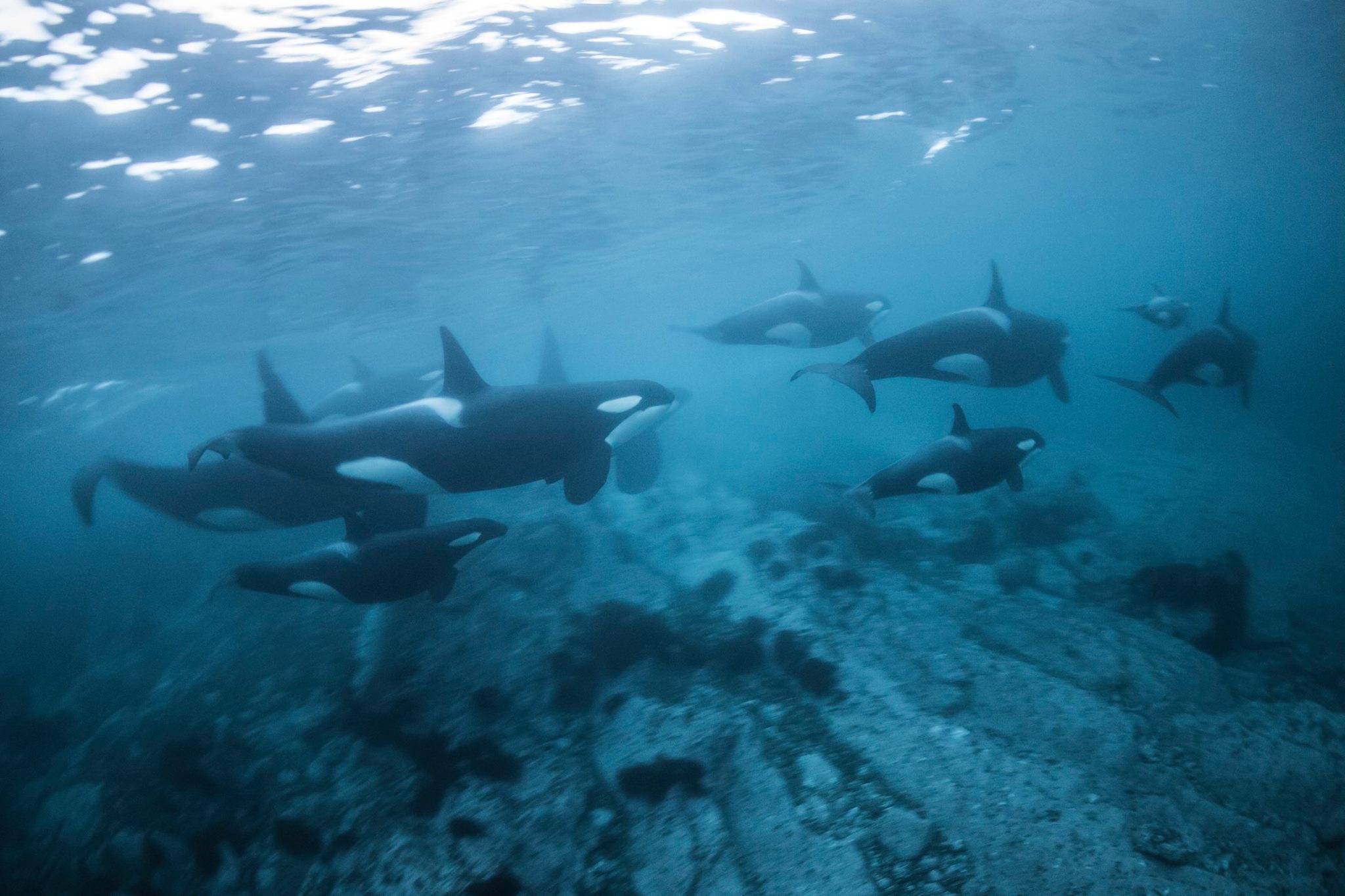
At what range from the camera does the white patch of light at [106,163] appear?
10156mm

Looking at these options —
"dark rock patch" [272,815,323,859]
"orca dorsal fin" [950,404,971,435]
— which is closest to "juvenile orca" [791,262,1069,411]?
"orca dorsal fin" [950,404,971,435]

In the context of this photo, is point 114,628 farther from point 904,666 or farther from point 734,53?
point 734,53

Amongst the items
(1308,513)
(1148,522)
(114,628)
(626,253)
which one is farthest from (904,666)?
(626,253)

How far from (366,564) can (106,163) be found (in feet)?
34.0

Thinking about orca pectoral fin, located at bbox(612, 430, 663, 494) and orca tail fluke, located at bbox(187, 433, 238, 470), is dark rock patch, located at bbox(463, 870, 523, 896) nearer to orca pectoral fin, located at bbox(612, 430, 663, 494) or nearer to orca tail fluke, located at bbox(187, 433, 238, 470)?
orca tail fluke, located at bbox(187, 433, 238, 470)

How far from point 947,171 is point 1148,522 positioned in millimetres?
24294

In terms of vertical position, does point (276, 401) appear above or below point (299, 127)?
below

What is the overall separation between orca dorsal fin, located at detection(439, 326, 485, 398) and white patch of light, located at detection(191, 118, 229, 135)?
28.1 ft

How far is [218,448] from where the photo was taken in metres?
4.64

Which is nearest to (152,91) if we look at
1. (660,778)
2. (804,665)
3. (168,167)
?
(168,167)

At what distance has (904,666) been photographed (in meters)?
5.26

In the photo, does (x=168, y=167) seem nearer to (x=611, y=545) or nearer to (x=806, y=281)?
(x=611, y=545)

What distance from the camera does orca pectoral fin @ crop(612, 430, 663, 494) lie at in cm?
1254

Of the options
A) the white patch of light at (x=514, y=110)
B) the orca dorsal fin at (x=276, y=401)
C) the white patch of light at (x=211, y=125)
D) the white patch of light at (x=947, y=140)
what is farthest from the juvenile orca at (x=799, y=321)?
the white patch of light at (x=947, y=140)
